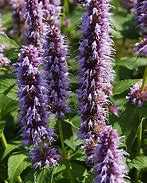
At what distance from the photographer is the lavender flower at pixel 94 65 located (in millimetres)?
3150

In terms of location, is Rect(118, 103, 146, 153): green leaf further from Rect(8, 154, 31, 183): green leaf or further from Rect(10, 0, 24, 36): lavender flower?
Rect(10, 0, 24, 36): lavender flower

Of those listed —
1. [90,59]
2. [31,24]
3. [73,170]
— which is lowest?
[73,170]

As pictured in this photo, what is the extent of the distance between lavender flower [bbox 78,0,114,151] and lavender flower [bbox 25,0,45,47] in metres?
0.78

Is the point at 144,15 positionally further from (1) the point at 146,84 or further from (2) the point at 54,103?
(2) the point at 54,103

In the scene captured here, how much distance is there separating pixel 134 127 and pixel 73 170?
67 cm

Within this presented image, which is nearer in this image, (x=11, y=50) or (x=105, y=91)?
(x=105, y=91)

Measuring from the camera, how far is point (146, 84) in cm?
412

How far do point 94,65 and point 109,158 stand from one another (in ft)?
2.47

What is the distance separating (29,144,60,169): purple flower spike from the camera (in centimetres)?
355

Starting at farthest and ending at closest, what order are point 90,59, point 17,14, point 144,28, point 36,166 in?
point 17,14 → point 144,28 → point 36,166 → point 90,59

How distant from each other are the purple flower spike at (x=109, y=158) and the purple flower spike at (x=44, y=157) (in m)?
0.75

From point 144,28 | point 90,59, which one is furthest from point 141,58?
point 90,59

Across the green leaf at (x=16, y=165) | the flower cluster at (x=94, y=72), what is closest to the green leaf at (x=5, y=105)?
the green leaf at (x=16, y=165)

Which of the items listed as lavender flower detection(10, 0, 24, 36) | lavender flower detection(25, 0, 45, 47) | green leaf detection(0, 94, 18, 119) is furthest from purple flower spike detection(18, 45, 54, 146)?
lavender flower detection(10, 0, 24, 36)
